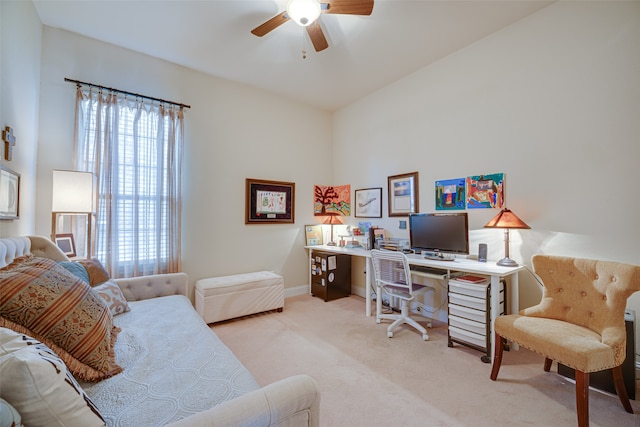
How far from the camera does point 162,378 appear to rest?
3.78 ft

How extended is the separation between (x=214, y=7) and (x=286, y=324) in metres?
3.11

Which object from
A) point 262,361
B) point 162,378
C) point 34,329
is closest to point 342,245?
point 262,361

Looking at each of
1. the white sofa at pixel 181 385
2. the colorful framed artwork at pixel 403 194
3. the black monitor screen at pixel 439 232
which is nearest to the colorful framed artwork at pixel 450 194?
the black monitor screen at pixel 439 232

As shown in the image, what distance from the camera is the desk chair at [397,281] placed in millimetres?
2502

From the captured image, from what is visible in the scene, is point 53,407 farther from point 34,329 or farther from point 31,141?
point 31,141

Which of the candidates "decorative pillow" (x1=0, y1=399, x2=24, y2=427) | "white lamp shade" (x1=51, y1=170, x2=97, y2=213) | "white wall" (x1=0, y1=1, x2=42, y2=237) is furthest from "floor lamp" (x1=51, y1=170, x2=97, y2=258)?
"decorative pillow" (x1=0, y1=399, x2=24, y2=427)

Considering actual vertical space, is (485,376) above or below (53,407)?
below

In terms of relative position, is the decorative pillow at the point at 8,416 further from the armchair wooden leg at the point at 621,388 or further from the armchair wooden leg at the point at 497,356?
the armchair wooden leg at the point at 621,388

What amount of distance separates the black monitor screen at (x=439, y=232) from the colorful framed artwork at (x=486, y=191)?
0.17 metres

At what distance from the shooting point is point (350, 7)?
1.88 meters

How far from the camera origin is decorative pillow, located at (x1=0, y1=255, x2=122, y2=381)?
97cm

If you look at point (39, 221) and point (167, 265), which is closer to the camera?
point (39, 221)

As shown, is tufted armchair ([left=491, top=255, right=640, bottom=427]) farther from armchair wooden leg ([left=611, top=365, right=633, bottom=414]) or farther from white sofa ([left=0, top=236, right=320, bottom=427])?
white sofa ([left=0, top=236, right=320, bottom=427])

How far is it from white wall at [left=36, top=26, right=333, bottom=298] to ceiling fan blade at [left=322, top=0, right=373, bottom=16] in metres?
2.00
